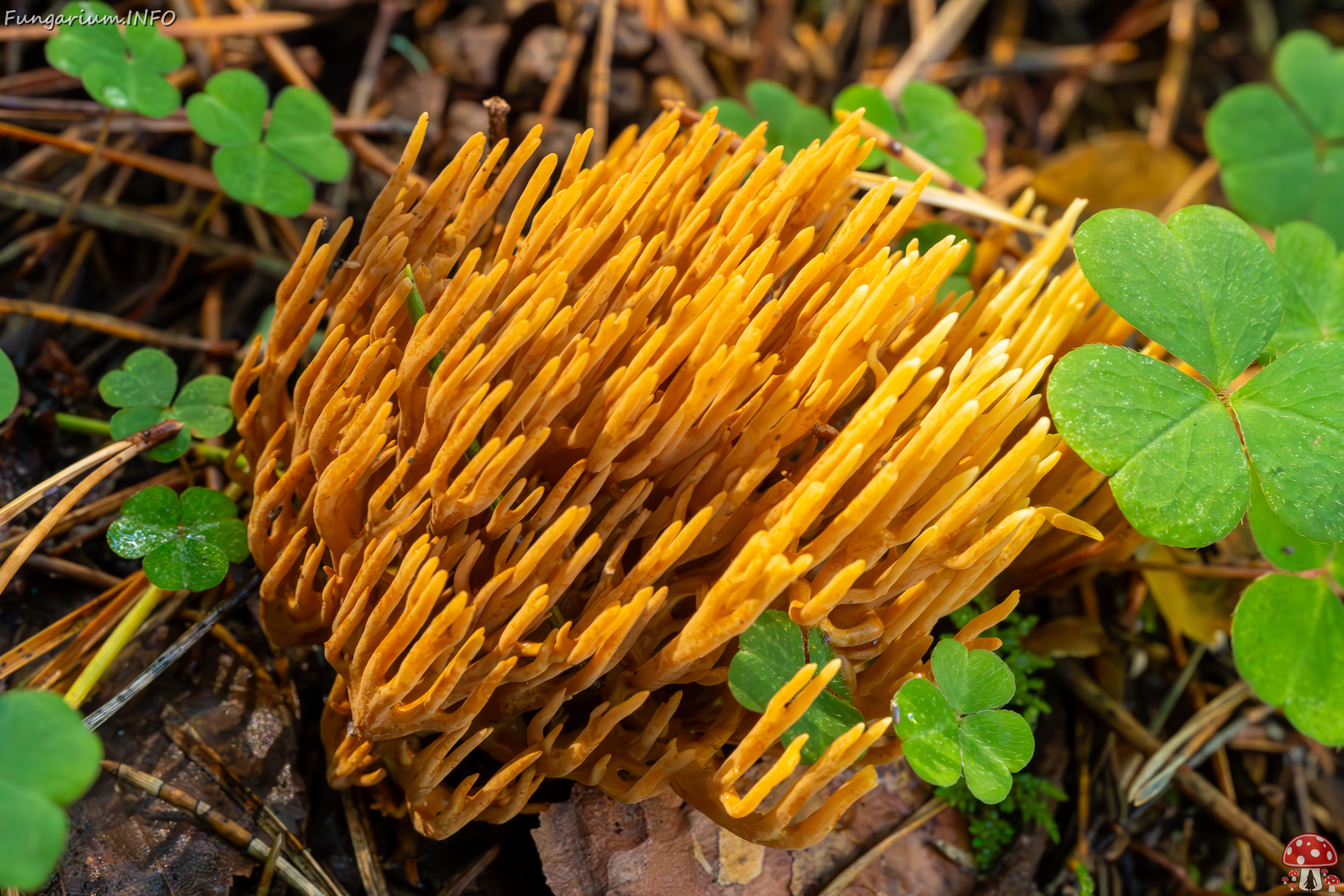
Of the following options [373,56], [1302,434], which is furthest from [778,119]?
[1302,434]

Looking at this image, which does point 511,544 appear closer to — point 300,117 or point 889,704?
point 889,704

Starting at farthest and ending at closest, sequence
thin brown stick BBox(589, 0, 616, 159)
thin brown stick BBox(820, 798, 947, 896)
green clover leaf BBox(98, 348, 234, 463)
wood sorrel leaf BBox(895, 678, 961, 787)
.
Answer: thin brown stick BBox(589, 0, 616, 159), green clover leaf BBox(98, 348, 234, 463), thin brown stick BBox(820, 798, 947, 896), wood sorrel leaf BBox(895, 678, 961, 787)

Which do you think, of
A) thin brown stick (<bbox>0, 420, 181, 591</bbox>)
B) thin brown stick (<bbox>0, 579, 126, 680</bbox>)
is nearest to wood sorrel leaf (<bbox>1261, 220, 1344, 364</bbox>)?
thin brown stick (<bbox>0, 420, 181, 591</bbox>)

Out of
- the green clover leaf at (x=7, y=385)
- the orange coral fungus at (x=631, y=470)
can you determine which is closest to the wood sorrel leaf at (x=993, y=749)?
the orange coral fungus at (x=631, y=470)

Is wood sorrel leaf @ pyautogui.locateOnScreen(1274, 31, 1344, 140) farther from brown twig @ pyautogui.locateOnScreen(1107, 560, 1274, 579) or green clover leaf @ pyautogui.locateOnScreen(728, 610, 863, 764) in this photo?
green clover leaf @ pyautogui.locateOnScreen(728, 610, 863, 764)

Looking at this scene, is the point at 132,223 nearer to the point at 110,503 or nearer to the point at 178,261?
the point at 178,261

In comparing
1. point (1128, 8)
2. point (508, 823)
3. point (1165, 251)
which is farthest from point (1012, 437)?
point (1128, 8)
